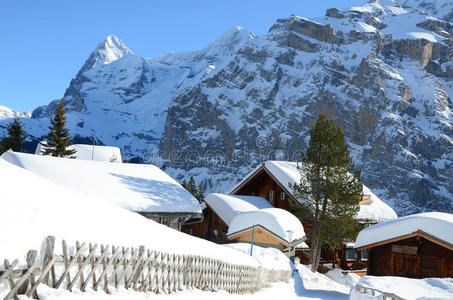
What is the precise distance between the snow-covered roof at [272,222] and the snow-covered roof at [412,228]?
4.09 meters

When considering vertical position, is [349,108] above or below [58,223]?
above

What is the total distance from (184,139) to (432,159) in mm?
115736

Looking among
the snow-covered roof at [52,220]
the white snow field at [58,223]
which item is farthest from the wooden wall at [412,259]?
the snow-covered roof at [52,220]

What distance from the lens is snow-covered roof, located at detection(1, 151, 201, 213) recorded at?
69.1 ft

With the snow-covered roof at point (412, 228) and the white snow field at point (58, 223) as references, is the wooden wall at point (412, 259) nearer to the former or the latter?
the snow-covered roof at point (412, 228)

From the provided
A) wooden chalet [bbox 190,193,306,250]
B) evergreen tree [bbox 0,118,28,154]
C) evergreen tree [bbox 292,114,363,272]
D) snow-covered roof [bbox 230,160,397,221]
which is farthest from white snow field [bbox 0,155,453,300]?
evergreen tree [bbox 0,118,28,154]

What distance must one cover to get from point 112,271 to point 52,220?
3.83 feet

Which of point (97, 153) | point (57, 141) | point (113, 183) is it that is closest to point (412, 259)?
point (113, 183)

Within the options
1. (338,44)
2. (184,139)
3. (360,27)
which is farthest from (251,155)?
(360,27)

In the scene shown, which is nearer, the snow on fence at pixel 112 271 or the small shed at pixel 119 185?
the snow on fence at pixel 112 271

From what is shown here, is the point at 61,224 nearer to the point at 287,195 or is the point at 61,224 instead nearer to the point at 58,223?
the point at 58,223

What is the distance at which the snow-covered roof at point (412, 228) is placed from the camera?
61.0 ft

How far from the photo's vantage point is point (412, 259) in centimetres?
2089

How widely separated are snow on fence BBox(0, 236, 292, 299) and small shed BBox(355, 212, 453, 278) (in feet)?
45.0
